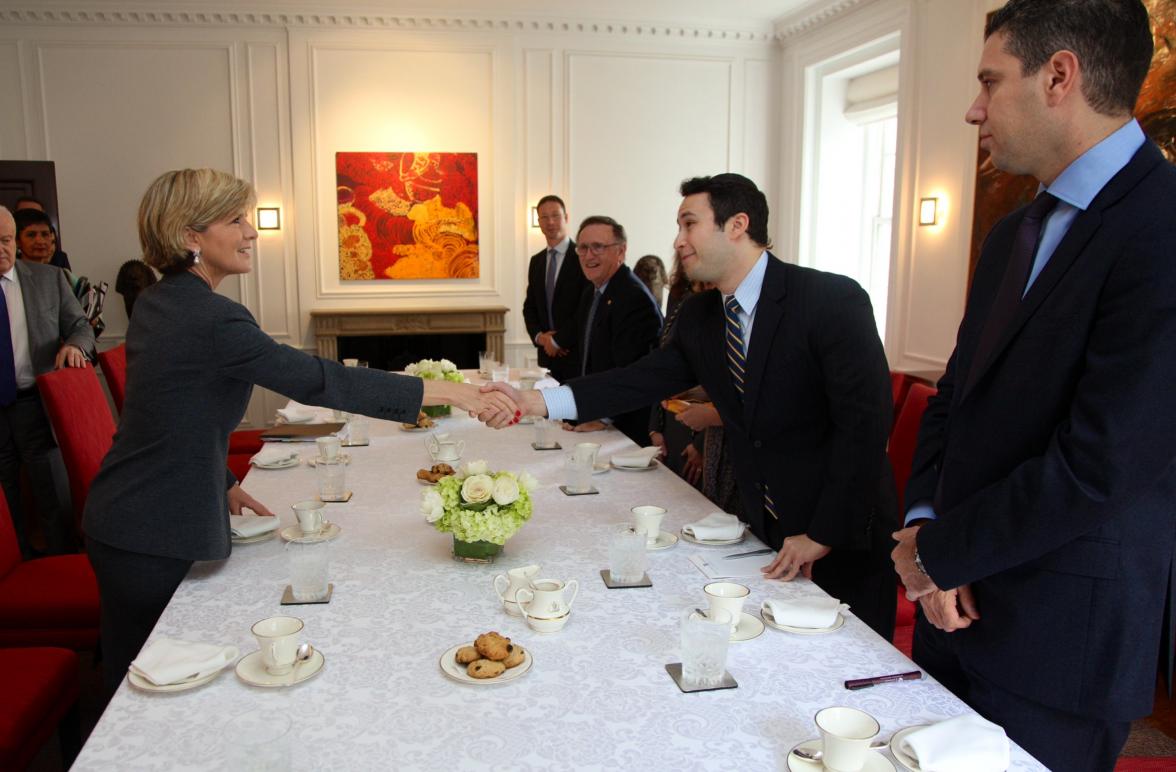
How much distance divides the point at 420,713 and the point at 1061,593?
1.08 metres

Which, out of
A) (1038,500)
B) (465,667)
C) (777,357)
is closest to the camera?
(1038,500)

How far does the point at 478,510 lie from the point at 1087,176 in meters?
1.42

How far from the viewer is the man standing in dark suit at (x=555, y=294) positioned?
584cm

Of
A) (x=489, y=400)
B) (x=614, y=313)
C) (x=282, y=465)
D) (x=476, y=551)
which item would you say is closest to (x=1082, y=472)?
(x=476, y=551)

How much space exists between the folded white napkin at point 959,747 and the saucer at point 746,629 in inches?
16.9

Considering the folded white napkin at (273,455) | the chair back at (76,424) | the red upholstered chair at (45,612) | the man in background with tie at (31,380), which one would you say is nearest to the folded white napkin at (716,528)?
the folded white napkin at (273,455)

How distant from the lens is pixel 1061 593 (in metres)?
1.48

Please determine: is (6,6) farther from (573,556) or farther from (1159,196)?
(1159,196)

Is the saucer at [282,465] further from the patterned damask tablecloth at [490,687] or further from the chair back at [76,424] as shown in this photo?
the patterned damask tablecloth at [490,687]

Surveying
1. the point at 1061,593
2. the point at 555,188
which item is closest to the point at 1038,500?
the point at 1061,593

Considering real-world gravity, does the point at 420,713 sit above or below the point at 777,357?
below

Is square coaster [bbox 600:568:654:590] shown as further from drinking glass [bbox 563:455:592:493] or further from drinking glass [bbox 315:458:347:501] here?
drinking glass [bbox 315:458:347:501]

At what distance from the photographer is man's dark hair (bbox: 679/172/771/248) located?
2.49 meters

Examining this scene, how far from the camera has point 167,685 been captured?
1517mm
